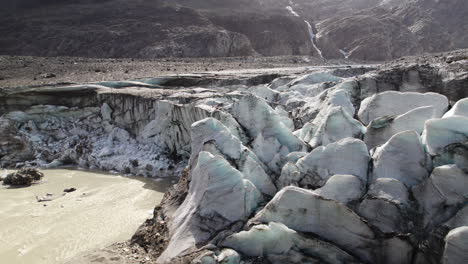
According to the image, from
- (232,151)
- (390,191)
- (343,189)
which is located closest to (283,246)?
(343,189)

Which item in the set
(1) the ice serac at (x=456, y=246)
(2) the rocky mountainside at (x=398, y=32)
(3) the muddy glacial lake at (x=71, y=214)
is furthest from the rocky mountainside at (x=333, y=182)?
(2) the rocky mountainside at (x=398, y=32)

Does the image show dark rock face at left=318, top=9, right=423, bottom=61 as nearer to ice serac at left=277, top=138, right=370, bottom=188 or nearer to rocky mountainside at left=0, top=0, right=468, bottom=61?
rocky mountainside at left=0, top=0, right=468, bottom=61

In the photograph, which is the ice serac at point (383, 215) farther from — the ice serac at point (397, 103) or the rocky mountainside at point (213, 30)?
the rocky mountainside at point (213, 30)

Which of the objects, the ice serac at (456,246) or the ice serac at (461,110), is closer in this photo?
the ice serac at (456,246)

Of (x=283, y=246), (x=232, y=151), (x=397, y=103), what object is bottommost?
(x=283, y=246)

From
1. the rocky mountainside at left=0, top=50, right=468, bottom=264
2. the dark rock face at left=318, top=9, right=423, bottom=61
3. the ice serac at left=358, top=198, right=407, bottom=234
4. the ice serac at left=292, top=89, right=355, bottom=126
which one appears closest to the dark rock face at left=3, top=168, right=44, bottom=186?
the rocky mountainside at left=0, top=50, right=468, bottom=264

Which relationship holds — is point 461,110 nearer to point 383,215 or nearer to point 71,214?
point 383,215
